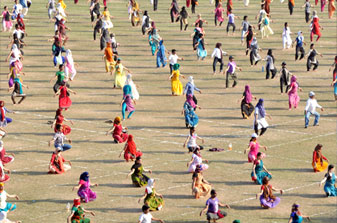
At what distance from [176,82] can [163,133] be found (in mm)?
7002

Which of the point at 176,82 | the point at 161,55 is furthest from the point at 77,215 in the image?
the point at 161,55

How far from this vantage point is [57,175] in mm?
33031

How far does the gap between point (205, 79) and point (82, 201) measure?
67.5 ft

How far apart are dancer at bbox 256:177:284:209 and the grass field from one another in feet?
0.65

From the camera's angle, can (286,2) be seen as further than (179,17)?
Yes

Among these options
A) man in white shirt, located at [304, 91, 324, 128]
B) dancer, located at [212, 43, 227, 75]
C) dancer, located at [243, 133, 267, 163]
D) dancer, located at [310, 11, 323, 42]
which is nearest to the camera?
dancer, located at [243, 133, 267, 163]

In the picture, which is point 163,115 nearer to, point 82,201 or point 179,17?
point 82,201

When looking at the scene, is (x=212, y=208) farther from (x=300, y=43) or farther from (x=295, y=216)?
(x=300, y=43)

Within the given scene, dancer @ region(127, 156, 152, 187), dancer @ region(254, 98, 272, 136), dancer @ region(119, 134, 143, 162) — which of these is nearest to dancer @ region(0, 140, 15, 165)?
dancer @ region(119, 134, 143, 162)

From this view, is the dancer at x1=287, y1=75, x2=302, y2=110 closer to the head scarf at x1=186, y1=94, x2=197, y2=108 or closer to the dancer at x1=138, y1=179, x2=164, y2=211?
the head scarf at x1=186, y1=94, x2=197, y2=108

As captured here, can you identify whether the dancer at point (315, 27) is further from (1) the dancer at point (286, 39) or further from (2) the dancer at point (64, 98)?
(2) the dancer at point (64, 98)

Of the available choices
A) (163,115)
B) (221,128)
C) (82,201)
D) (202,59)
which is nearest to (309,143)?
(221,128)

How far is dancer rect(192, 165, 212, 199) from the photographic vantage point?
30.2 m

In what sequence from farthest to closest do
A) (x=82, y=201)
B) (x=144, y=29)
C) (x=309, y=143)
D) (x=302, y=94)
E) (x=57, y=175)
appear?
(x=144, y=29), (x=302, y=94), (x=309, y=143), (x=57, y=175), (x=82, y=201)
